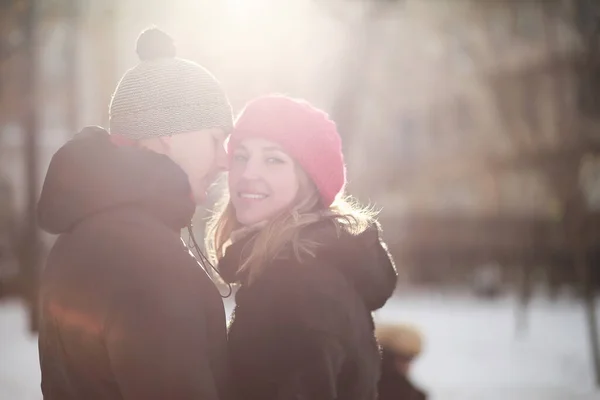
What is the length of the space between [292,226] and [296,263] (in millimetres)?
188

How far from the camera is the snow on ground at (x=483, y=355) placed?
31.2 feet

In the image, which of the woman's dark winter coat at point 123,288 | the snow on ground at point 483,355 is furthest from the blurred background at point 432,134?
the woman's dark winter coat at point 123,288

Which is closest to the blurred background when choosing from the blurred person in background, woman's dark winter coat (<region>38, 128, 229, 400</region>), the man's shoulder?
woman's dark winter coat (<region>38, 128, 229, 400</region>)

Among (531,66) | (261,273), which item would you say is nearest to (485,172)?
(531,66)

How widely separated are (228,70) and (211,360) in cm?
1162

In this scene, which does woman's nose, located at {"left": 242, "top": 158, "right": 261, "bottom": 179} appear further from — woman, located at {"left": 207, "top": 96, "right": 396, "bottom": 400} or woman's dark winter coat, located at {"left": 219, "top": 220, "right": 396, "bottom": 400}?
woman's dark winter coat, located at {"left": 219, "top": 220, "right": 396, "bottom": 400}

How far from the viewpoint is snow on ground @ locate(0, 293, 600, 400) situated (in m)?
9.51

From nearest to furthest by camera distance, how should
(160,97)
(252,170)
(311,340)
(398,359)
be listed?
1. (160,97)
2. (311,340)
3. (252,170)
4. (398,359)

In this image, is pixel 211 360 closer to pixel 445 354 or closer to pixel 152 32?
pixel 152 32

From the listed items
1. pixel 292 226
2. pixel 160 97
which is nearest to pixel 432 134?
pixel 292 226

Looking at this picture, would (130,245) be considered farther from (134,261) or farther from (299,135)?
(299,135)

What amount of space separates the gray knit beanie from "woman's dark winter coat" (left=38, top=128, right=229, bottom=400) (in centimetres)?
13

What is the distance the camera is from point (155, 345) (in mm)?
2230

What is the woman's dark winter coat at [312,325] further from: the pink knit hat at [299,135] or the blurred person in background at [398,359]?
the blurred person in background at [398,359]
